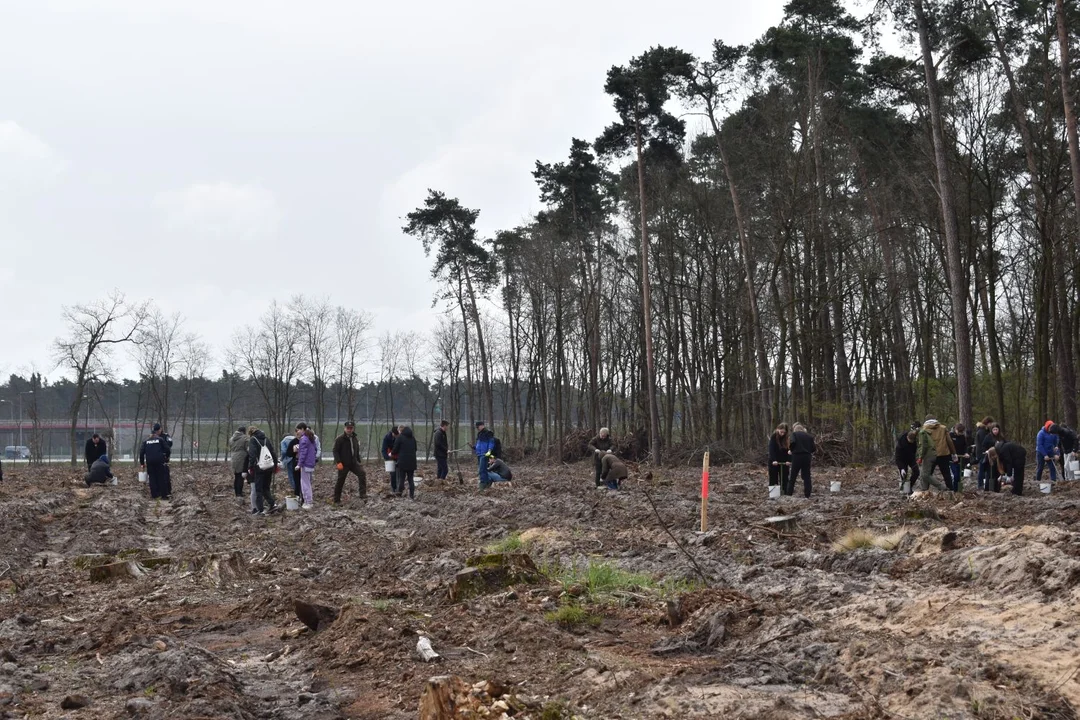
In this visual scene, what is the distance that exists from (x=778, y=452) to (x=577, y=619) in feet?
39.6

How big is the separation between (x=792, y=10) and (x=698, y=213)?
412 inches

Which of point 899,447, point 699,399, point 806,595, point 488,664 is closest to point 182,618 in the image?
point 488,664

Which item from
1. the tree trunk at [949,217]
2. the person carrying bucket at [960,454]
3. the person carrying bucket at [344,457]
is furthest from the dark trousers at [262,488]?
the tree trunk at [949,217]

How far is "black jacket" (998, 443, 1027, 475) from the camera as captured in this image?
19.0 metres

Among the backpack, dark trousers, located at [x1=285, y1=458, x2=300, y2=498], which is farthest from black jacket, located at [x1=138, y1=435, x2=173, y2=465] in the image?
the backpack

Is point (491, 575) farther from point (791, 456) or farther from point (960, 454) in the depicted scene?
point (960, 454)

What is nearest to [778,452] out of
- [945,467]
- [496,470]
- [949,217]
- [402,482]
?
[945,467]

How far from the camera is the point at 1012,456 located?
62.6ft

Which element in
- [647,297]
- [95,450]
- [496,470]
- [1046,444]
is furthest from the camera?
[647,297]

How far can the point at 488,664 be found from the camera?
23.6 feet

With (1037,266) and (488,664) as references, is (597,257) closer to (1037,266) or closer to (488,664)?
(1037,266)

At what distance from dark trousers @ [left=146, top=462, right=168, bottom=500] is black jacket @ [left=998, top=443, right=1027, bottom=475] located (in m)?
17.8

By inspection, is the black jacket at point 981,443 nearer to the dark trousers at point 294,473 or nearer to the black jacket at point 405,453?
the black jacket at point 405,453

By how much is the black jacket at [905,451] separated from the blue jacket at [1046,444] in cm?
285
